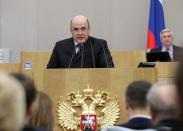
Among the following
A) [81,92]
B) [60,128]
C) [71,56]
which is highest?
[71,56]

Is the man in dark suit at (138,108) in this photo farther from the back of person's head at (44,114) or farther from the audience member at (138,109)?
the back of person's head at (44,114)

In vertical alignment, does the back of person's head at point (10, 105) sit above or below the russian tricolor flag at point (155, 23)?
below

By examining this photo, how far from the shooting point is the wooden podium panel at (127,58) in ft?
22.7

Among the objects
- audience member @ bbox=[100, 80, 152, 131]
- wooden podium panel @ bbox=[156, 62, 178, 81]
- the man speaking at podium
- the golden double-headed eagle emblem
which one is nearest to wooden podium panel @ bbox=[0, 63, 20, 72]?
the man speaking at podium

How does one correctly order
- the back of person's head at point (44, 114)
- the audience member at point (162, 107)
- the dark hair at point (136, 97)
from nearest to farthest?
1. the audience member at point (162, 107)
2. the back of person's head at point (44, 114)
3. the dark hair at point (136, 97)

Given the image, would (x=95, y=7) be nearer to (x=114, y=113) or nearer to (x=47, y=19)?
(x=47, y=19)

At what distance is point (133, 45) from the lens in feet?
29.2

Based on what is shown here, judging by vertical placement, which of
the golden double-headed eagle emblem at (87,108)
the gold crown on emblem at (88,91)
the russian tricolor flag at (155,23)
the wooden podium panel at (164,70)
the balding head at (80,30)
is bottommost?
the golden double-headed eagle emblem at (87,108)

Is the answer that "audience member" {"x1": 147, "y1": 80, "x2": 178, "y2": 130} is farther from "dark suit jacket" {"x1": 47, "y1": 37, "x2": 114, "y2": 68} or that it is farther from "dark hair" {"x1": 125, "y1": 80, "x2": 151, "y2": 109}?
"dark suit jacket" {"x1": 47, "y1": 37, "x2": 114, "y2": 68}

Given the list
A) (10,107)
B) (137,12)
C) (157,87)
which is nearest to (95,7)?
(137,12)

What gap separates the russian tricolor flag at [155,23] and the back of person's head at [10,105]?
7.08m

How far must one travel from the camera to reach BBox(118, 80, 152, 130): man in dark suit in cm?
252

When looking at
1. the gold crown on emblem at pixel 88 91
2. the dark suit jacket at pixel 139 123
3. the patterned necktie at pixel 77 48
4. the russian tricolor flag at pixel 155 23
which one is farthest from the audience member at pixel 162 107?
the russian tricolor flag at pixel 155 23

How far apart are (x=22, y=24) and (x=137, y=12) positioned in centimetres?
214
